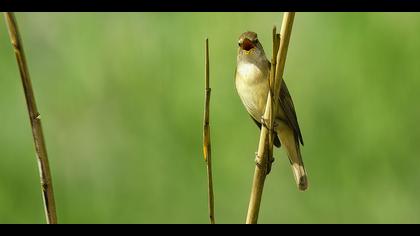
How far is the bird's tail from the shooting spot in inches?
152

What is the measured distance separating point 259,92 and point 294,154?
567 millimetres

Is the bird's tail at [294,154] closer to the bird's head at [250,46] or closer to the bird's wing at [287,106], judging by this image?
the bird's wing at [287,106]

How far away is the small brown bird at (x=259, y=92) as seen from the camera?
11.3 ft

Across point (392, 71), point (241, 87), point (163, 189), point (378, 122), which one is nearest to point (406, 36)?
point (392, 71)

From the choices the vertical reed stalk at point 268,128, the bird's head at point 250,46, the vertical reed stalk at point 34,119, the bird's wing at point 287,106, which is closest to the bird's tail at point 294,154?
the bird's wing at point 287,106

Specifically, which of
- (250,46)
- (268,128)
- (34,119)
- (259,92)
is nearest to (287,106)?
(259,92)

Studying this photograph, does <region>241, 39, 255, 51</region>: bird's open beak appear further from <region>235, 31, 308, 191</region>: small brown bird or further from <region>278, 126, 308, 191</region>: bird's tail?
<region>278, 126, 308, 191</region>: bird's tail

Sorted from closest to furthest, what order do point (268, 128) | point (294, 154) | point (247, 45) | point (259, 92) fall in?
point (268, 128) < point (247, 45) < point (259, 92) < point (294, 154)

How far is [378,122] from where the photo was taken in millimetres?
6055

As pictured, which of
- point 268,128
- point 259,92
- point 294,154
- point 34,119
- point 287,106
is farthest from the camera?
point 294,154

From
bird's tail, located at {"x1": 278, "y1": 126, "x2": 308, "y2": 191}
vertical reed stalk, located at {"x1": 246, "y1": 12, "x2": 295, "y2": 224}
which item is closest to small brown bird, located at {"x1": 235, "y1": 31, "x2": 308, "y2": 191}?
bird's tail, located at {"x1": 278, "y1": 126, "x2": 308, "y2": 191}

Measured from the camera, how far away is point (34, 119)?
4.62 ft

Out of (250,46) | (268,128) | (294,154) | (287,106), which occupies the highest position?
(268,128)

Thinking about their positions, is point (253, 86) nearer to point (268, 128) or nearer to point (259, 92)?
point (259, 92)
